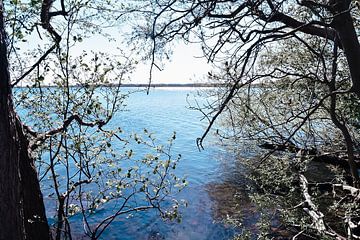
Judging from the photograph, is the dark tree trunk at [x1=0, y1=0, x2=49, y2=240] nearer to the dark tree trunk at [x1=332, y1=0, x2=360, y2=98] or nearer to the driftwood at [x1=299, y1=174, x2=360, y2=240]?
the dark tree trunk at [x1=332, y1=0, x2=360, y2=98]

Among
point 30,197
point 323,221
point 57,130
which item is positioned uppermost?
point 57,130

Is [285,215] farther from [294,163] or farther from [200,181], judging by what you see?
[200,181]

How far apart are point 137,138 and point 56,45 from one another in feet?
5.83

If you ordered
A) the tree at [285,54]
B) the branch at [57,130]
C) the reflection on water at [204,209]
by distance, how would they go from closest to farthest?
1. the tree at [285,54]
2. the branch at [57,130]
3. the reflection on water at [204,209]

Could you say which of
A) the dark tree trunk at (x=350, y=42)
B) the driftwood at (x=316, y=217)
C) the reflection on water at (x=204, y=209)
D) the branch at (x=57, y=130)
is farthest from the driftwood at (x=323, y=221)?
the branch at (x=57, y=130)

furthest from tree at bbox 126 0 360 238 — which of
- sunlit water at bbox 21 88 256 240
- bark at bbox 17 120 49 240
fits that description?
bark at bbox 17 120 49 240

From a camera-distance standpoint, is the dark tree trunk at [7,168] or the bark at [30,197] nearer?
the dark tree trunk at [7,168]

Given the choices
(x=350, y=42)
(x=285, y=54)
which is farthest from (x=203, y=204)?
(x=350, y=42)

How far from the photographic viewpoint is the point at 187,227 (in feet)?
27.5

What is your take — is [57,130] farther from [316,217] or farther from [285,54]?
[285,54]

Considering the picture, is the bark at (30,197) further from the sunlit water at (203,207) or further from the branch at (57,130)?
the sunlit water at (203,207)

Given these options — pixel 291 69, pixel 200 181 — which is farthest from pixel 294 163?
pixel 200 181

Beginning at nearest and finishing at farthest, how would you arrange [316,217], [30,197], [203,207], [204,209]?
[30,197] → [316,217] → [204,209] → [203,207]

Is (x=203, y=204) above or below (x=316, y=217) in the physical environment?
below
